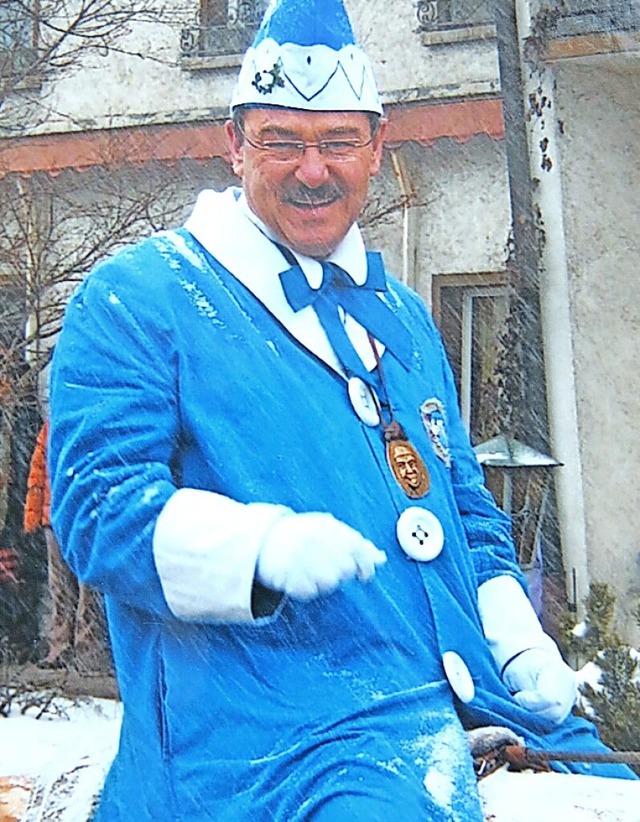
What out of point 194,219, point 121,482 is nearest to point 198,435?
point 121,482

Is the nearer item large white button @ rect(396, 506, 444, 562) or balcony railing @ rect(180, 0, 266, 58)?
large white button @ rect(396, 506, 444, 562)

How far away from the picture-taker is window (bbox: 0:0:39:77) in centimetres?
182

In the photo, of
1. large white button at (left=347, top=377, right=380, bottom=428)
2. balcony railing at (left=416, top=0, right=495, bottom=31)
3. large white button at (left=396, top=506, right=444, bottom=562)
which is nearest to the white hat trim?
large white button at (left=347, top=377, right=380, bottom=428)

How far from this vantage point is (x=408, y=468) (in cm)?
105

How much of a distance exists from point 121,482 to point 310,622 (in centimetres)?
17

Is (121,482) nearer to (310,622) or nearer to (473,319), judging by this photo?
(310,622)

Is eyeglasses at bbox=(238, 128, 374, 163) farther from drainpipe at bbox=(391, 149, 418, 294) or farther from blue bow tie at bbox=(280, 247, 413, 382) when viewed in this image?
drainpipe at bbox=(391, 149, 418, 294)

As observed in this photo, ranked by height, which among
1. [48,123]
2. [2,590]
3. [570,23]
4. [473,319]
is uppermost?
[570,23]

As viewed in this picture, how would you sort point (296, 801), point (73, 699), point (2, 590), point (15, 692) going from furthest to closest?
point (2, 590) < point (15, 692) < point (73, 699) < point (296, 801)

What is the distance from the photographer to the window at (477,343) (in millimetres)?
1599

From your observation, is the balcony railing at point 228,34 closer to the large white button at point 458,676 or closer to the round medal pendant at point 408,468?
the round medal pendant at point 408,468

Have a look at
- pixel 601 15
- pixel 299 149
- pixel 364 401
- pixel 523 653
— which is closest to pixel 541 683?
pixel 523 653

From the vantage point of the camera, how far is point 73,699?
4.72 feet

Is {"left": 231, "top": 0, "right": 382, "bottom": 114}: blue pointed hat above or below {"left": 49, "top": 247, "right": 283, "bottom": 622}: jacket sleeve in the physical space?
above
